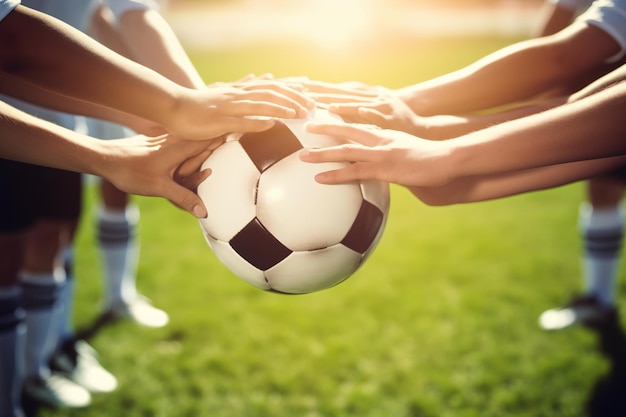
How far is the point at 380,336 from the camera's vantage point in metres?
3.48

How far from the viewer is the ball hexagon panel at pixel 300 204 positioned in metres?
1.81

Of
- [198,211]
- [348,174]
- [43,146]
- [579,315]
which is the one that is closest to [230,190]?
[198,211]

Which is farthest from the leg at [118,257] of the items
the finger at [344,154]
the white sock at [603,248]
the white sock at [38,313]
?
the white sock at [603,248]

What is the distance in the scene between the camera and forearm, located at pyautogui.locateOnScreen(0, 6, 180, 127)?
1818mm

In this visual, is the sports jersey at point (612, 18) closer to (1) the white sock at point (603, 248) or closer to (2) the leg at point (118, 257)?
(1) the white sock at point (603, 248)

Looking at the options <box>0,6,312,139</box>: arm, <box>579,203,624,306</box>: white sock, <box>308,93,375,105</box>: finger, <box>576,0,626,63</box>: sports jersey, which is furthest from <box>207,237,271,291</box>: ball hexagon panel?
<box>579,203,624,306</box>: white sock

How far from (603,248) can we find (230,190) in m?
2.69

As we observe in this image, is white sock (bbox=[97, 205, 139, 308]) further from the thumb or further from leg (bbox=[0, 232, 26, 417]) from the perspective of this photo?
the thumb

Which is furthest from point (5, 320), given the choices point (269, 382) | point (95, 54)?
point (95, 54)

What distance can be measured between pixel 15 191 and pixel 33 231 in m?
0.47

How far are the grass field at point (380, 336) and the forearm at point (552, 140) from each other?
5.00ft

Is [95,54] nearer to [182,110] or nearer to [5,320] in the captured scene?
[182,110]

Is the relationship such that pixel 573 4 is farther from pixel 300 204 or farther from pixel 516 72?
pixel 300 204

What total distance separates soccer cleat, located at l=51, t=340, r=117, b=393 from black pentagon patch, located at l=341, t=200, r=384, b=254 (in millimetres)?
1838
